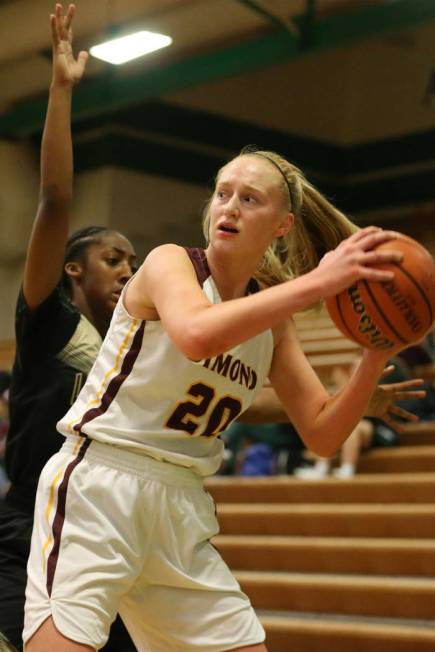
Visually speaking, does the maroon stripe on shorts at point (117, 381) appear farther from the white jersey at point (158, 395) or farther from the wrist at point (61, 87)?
the wrist at point (61, 87)

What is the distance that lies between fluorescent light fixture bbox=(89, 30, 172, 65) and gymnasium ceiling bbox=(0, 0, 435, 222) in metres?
0.18

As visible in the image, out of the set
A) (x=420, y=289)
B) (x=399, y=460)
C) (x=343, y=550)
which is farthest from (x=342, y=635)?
(x=420, y=289)

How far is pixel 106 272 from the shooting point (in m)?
3.32

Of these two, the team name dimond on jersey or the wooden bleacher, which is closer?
the team name dimond on jersey

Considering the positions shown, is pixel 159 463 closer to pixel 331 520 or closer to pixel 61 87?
pixel 61 87

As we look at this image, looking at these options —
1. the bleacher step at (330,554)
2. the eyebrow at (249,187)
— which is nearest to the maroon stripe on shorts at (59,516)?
the eyebrow at (249,187)

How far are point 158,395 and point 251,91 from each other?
13.1 metres

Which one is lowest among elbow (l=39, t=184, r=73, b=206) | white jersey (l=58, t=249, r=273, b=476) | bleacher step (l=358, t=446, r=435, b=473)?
bleacher step (l=358, t=446, r=435, b=473)

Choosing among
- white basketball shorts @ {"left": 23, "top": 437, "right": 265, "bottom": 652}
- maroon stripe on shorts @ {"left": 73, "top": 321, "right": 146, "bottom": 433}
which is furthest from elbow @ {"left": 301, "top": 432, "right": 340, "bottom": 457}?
maroon stripe on shorts @ {"left": 73, "top": 321, "right": 146, "bottom": 433}

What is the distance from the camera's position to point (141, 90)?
11.6 m

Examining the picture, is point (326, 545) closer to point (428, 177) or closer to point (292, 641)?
point (292, 641)

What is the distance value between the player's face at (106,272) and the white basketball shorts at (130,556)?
0.81 metres

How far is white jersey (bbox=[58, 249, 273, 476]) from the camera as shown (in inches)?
99.7

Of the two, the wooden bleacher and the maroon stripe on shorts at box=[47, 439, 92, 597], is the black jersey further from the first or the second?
the wooden bleacher
